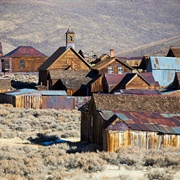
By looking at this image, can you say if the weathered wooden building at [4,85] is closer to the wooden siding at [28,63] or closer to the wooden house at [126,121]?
the wooden siding at [28,63]

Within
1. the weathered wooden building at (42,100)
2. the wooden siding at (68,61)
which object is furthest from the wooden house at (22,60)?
the weathered wooden building at (42,100)

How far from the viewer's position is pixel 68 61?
53.8 metres

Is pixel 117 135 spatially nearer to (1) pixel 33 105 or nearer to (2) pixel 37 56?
(1) pixel 33 105

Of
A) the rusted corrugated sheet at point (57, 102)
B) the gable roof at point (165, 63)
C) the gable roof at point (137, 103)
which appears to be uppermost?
the gable roof at point (165, 63)

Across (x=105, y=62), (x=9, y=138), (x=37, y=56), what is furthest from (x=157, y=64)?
(x=9, y=138)

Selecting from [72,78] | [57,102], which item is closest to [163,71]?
[72,78]

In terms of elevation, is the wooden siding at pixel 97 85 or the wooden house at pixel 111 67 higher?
the wooden house at pixel 111 67

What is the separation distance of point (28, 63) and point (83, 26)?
10180cm

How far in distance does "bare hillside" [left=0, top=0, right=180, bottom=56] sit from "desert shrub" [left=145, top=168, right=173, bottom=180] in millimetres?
117461

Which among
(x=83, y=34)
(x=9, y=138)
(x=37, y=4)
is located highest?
(x=37, y=4)

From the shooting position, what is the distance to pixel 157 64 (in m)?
48.2

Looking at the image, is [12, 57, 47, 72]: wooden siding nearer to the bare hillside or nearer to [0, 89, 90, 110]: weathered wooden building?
[0, 89, 90, 110]: weathered wooden building

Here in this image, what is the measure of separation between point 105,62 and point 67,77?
16.6 feet

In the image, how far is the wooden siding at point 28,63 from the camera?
6282 cm
